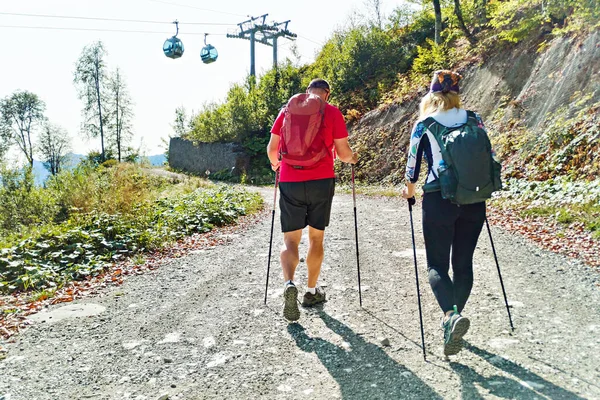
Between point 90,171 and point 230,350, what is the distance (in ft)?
35.5

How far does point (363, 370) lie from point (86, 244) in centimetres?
608

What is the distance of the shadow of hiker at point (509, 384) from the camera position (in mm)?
2863

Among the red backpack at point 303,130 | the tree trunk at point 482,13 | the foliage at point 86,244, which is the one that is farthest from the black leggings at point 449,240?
the tree trunk at point 482,13

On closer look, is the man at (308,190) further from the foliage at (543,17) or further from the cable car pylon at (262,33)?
the cable car pylon at (262,33)

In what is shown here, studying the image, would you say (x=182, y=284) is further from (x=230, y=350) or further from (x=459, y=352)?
(x=459, y=352)

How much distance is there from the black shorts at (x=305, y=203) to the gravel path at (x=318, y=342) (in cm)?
96

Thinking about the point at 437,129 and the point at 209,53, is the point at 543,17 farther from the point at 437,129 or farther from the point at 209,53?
the point at 437,129

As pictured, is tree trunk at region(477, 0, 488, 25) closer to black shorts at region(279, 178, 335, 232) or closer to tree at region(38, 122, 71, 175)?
black shorts at region(279, 178, 335, 232)

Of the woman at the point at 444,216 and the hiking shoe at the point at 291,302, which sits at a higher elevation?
the woman at the point at 444,216

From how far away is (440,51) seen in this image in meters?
22.0

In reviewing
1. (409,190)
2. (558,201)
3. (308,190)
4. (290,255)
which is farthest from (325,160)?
(558,201)

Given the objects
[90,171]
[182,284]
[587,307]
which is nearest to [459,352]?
[587,307]

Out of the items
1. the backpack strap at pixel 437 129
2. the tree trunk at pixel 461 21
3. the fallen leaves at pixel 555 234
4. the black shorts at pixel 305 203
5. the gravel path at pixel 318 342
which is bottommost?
the gravel path at pixel 318 342

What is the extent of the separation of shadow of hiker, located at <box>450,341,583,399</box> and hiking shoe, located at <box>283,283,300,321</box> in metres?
1.41
